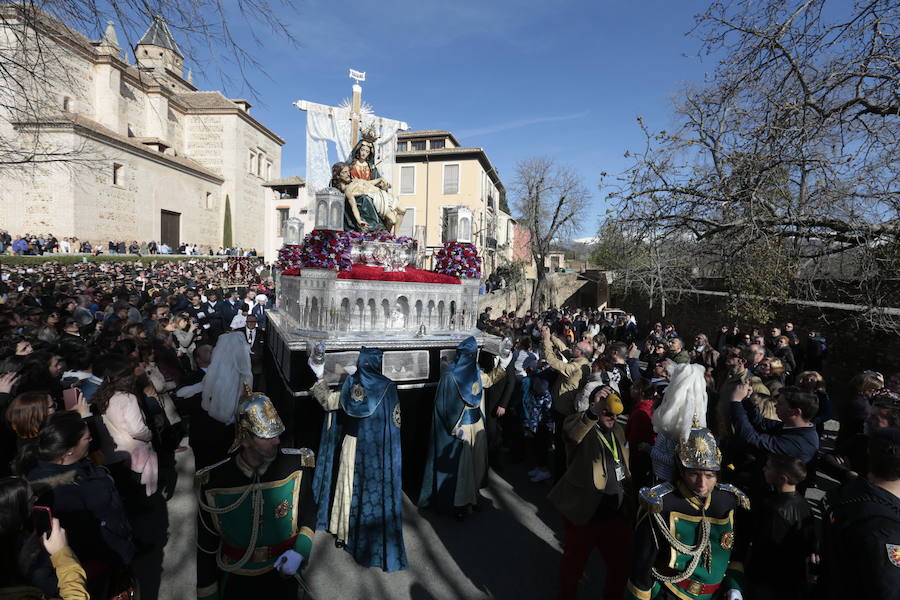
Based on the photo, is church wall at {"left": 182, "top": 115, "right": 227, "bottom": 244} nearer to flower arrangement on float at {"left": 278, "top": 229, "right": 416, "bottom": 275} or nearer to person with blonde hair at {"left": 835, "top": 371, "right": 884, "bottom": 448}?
flower arrangement on float at {"left": 278, "top": 229, "right": 416, "bottom": 275}

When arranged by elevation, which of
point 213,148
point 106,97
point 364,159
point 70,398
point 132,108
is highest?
point 132,108

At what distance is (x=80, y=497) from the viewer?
8.45 feet

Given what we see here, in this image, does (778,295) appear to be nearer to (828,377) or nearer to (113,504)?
(828,377)

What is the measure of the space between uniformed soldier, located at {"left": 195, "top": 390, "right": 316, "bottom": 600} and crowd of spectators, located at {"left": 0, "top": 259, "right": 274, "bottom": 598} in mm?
593

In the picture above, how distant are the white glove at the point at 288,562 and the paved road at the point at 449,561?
156 centimetres

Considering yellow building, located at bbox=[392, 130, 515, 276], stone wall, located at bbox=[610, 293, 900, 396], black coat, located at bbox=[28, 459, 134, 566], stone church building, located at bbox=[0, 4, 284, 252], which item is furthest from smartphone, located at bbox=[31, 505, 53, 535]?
yellow building, located at bbox=[392, 130, 515, 276]

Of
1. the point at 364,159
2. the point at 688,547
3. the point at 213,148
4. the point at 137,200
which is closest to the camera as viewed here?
the point at 688,547

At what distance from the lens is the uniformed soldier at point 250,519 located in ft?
8.34

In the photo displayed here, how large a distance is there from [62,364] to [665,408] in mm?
5896

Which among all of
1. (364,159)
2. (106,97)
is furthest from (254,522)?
(106,97)

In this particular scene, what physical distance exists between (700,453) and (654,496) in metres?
0.37

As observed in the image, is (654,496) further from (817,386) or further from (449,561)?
(817,386)

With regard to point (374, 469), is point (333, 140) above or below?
above

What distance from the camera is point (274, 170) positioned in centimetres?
5091
